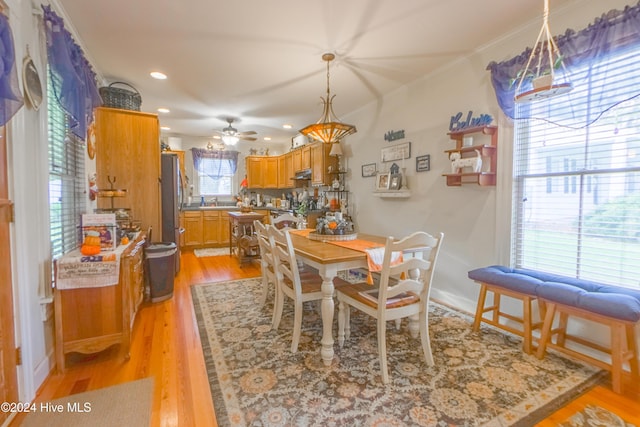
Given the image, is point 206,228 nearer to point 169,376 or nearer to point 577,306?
point 169,376

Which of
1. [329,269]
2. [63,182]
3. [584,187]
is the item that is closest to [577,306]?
[584,187]

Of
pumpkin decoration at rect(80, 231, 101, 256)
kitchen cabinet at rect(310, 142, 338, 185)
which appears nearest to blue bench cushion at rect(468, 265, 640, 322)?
pumpkin decoration at rect(80, 231, 101, 256)

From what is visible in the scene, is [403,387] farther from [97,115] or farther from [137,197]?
[97,115]

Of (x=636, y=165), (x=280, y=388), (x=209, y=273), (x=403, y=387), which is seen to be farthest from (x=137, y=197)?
(x=636, y=165)

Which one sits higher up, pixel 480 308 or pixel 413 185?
pixel 413 185

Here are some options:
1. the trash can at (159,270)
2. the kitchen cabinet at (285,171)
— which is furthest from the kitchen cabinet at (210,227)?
the trash can at (159,270)

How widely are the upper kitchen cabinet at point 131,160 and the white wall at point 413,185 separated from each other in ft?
1.25

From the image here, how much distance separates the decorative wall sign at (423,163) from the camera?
339 centimetres

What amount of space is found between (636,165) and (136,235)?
4.01 meters

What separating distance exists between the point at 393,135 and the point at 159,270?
3.27 m

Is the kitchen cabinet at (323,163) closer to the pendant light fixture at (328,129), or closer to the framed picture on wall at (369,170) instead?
the framed picture on wall at (369,170)

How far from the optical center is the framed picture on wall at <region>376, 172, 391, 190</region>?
3.91 m

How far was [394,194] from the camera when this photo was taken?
376 cm

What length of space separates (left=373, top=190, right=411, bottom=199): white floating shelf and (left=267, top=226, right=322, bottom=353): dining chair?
165cm
